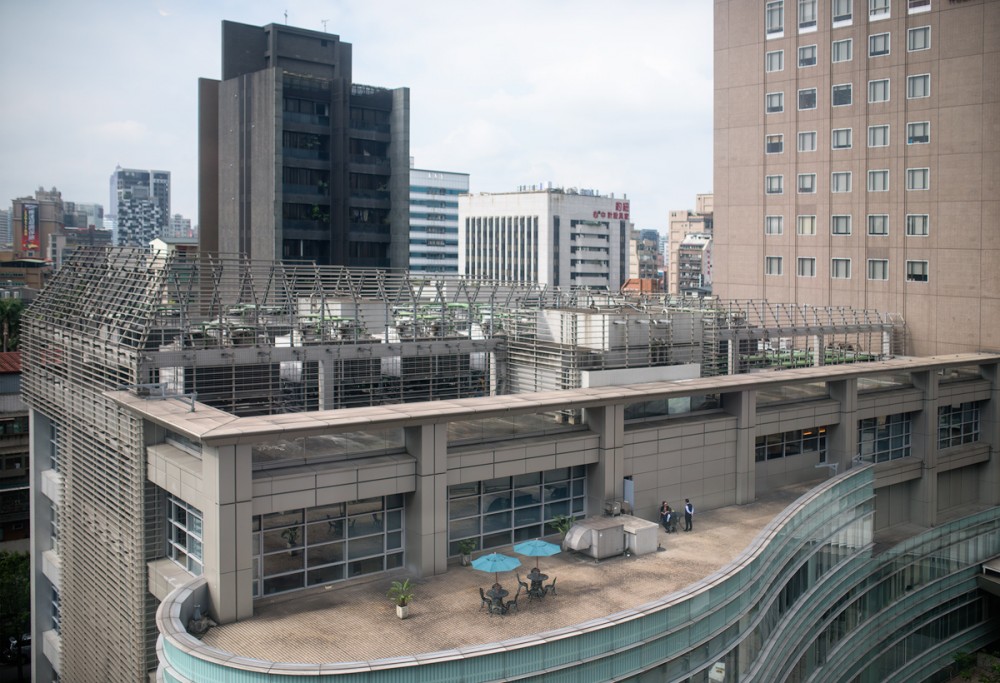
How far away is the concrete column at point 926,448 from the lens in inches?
2046

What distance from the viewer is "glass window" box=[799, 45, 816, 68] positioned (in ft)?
213

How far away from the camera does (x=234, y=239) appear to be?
88375mm

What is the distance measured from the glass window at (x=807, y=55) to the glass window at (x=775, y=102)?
246 centimetres

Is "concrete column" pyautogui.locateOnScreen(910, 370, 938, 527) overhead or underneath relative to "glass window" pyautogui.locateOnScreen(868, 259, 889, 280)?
underneath

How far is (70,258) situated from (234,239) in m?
46.5

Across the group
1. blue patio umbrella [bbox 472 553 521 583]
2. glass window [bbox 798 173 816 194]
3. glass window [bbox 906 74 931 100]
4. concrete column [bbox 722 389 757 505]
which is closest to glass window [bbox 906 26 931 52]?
glass window [bbox 906 74 931 100]

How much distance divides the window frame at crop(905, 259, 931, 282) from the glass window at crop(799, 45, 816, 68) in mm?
15566

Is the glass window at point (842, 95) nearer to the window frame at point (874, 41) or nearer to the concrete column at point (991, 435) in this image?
the window frame at point (874, 41)

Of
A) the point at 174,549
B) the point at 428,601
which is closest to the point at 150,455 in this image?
the point at 174,549

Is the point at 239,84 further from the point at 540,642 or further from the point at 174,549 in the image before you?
the point at 540,642

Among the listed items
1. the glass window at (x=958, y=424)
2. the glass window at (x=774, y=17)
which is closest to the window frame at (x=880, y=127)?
the glass window at (x=774, y=17)

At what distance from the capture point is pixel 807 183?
66.2 meters

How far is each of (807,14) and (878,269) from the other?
18.6m

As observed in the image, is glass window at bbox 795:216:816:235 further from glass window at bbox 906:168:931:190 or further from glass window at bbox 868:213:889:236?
glass window at bbox 906:168:931:190
